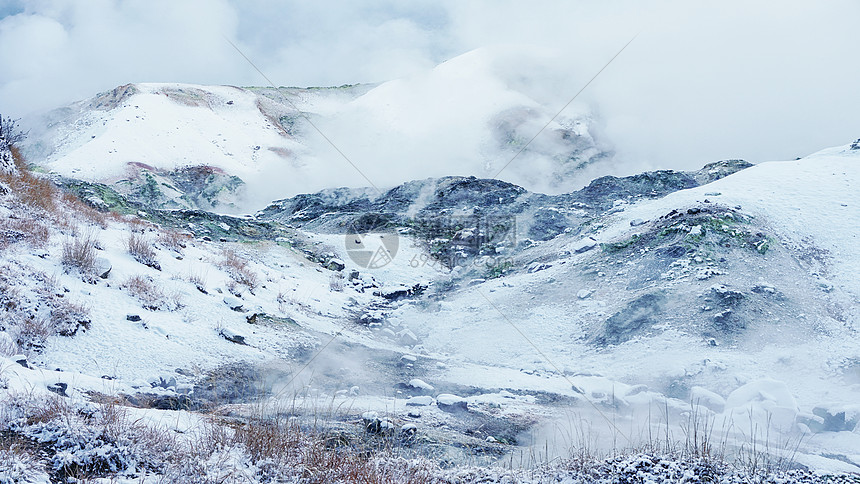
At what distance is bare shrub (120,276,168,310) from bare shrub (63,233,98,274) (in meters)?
0.45

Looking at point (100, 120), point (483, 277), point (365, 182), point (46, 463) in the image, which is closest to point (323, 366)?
point (46, 463)

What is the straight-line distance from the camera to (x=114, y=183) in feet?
77.1

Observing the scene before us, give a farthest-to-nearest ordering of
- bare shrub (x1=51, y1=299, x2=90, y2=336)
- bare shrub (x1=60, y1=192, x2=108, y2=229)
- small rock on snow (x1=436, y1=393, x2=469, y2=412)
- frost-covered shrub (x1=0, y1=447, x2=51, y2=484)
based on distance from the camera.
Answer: bare shrub (x1=60, y1=192, x2=108, y2=229) → small rock on snow (x1=436, y1=393, x2=469, y2=412) → bare shrub (x1=51, y1=299, x2=90, y2=336) → frost-covered shrub (x1=0, y1=447, x2=51, y2=484)

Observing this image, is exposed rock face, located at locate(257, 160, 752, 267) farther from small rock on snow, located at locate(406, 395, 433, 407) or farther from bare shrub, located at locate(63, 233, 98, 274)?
bare shrub, located at locate(63, 233, 98, 274)

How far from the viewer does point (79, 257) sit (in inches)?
248

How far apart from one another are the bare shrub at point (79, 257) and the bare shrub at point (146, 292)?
0.45 metres

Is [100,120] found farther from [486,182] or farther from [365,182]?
[486,182]

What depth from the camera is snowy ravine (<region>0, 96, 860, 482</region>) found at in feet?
10.3

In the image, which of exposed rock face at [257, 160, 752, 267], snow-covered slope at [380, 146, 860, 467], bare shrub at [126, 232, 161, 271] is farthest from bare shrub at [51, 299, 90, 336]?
exposed rock face at [257, 160, 752, 267]

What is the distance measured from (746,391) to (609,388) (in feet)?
4.88

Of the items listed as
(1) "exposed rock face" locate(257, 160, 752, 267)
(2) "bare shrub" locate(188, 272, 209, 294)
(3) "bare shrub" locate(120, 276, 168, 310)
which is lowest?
(3) "bare shrub" locate(120, 276, 168, 310)

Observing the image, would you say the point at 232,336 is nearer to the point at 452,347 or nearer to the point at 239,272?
the point at 239,272

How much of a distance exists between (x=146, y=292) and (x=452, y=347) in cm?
484

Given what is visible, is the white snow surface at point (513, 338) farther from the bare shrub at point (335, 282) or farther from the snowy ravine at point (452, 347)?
the bare shrub at point (335, 282)
